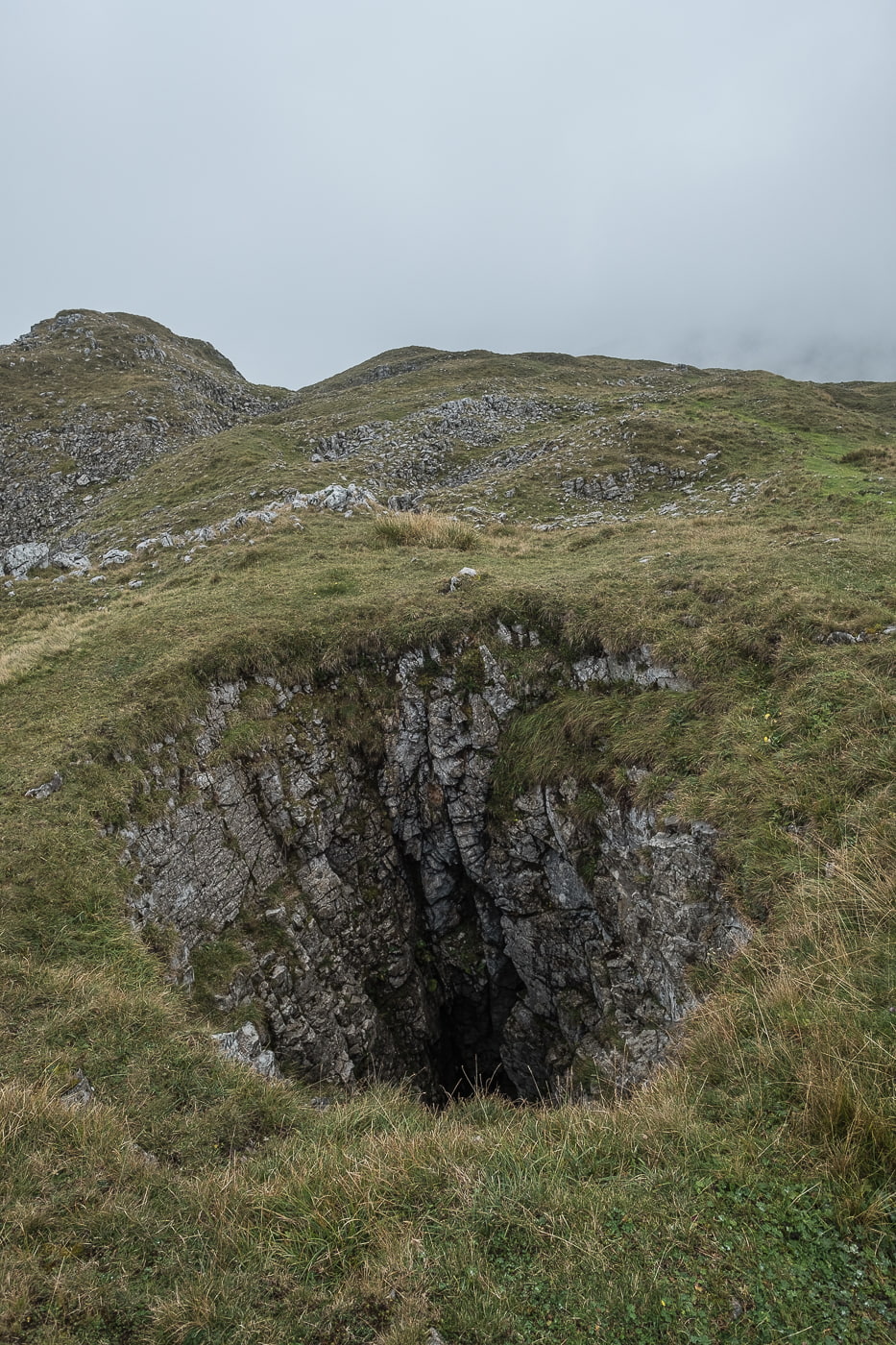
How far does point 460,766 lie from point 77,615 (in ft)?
50.8

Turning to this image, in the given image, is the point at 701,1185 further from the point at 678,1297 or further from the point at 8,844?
the point at 8,844

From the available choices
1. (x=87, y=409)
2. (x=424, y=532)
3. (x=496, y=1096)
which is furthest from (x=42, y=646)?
(x=87, y=409)

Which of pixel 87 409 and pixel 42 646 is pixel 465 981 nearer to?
A: pixel 42 646

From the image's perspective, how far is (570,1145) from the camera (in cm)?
514

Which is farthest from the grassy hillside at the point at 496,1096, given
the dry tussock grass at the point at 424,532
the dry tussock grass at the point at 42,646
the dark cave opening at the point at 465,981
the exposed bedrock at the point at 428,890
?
the dark cave opening at the point at 465,981

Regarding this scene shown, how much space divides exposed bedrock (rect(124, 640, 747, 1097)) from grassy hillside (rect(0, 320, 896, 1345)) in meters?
0.71

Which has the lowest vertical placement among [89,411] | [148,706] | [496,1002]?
[496,1002]

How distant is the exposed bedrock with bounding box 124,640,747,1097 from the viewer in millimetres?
11148

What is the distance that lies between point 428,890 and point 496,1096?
9.82 m

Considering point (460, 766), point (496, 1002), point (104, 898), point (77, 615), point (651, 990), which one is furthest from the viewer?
point (77, 615)

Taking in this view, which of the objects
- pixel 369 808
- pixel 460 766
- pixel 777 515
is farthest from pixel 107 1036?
pixel 777 515

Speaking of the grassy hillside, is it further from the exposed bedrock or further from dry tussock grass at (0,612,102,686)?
the exposed bedrock

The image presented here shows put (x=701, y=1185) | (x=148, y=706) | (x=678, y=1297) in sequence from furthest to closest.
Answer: (x=148, y=706)
(x=701, y=1185)
(x=678, y=1297)

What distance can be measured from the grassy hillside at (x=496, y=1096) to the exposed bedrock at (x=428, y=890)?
27.9 inches
